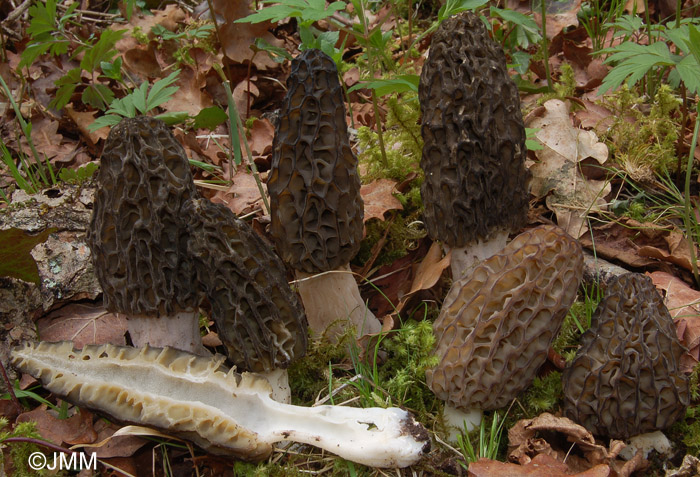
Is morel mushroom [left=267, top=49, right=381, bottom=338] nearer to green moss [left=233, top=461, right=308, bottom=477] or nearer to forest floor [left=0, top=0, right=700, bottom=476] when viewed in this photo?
forest floor [left=0, top=0, right=700, bottom=476]

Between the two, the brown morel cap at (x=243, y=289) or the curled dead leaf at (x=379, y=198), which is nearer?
the brown morel cap at (x=243, y=289)

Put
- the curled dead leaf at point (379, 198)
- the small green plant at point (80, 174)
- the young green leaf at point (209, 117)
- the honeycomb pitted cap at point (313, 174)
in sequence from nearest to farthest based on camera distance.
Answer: the honeycomb pitted cap at point (313, 174)
the curled dead leaf at point (379, 198)
the small green plant at point (80, 174)
the young green leaf at point (209, 117)

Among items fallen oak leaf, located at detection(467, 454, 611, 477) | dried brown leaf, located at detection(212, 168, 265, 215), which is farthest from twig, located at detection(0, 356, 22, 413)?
fallen oak leaf, located at detection(467, 454, 611, 477)

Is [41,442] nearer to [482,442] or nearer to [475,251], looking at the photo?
[482,442]

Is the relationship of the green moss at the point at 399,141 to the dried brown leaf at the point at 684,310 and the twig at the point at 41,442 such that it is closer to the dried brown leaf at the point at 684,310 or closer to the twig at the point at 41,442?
the dried brown leaf at the point at 684,310

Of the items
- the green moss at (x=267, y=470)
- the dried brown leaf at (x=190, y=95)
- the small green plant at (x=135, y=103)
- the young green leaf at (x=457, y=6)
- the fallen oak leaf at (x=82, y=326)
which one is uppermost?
the young green leaf at (x=457, y=6)

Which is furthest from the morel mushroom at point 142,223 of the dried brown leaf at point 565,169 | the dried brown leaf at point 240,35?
the dried brown leaf at point 240,35
